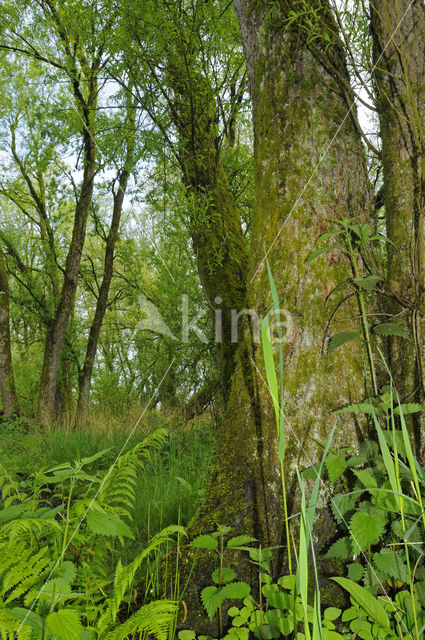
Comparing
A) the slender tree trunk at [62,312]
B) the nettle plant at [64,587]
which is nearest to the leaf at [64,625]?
the nettle plant at [64,587]

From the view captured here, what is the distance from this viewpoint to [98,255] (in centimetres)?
1600

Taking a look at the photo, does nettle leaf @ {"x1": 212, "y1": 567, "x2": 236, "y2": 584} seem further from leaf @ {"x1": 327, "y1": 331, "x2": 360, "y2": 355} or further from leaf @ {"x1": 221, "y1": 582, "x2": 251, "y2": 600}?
leaf @ {"x1": 327, "y1": 331, "x2": 360, "y2": 355}

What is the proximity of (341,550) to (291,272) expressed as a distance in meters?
1.20

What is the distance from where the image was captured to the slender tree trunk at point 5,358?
30.4 feet

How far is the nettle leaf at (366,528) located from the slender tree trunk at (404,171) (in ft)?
2.22

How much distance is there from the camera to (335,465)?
5.37ft

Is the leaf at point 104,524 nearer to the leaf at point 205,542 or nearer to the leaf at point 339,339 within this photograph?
the leaf at point 205,542

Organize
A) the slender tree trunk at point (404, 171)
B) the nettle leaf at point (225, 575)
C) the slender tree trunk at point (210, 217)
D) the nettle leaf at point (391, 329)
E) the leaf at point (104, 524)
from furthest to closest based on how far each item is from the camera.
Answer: the slender tree trunk at point (210, 217), the slender tree trunk at point (404, 171), the nettle leaf at point (391, 329), the nettle leaf at point (225, 575), the leaf at point (104, 524)

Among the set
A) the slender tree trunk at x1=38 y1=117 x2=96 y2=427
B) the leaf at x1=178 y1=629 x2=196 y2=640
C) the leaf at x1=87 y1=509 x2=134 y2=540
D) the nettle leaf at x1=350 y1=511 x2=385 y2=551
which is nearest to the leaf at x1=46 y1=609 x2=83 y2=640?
the leaf at x1=87 y1=509 x2=134 y2=540

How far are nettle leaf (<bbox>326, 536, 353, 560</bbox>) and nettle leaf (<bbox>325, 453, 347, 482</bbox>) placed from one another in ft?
0.73

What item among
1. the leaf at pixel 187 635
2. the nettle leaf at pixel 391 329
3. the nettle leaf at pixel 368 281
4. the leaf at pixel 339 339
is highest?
the nettle leaf at pixel 368 281

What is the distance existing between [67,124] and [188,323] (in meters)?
4.47

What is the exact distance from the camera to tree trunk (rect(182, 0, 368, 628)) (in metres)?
2.01

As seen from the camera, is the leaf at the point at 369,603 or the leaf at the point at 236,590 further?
the leaf at the point at 236,590
